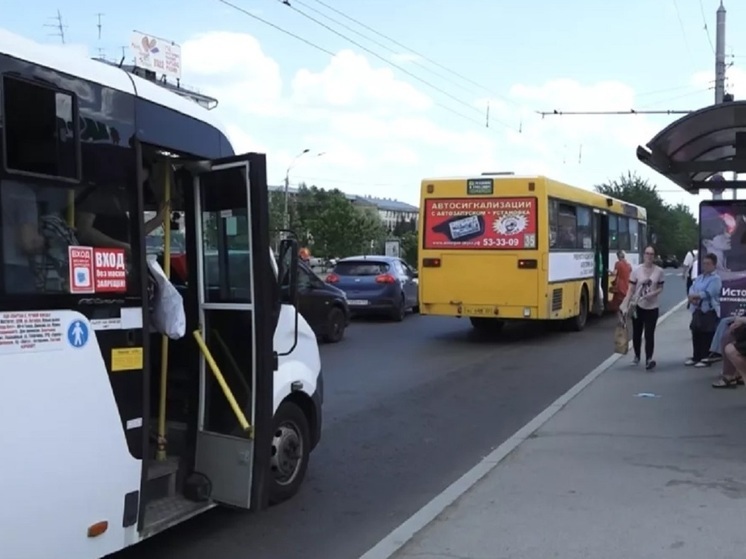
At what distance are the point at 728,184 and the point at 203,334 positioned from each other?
358 inches

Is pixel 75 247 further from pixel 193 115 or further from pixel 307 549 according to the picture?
pixel 307 549

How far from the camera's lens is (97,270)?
4.54 metres

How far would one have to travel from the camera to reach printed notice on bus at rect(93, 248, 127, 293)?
179 inches

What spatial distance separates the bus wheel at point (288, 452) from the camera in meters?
6.27

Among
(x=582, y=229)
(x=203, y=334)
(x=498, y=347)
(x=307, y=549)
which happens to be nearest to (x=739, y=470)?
(x=307, y=549)

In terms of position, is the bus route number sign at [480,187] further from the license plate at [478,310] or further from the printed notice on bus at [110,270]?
the printed notice on bus at [110,270]

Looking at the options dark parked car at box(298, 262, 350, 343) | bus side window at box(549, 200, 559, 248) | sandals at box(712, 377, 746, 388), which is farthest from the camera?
bus side window at box(549, 200, 559, 248)

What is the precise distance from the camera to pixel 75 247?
443 cm

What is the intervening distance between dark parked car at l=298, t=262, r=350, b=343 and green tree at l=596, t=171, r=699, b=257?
7101 cm

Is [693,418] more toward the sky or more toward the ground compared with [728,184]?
more toward the ground

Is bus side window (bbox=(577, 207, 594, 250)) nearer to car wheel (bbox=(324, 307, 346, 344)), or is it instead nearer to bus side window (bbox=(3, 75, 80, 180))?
car wheel (bbox=(324, 307, 346, 344))

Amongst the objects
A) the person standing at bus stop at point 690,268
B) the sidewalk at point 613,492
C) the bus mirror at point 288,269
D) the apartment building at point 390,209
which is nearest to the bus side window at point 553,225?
the person standing at bus stop at point 690,268

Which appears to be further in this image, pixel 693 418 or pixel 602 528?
pixel 693 418

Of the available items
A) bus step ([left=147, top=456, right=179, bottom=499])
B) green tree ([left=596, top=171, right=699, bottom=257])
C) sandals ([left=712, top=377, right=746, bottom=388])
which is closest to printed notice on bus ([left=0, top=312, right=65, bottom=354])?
bus step ([left=147, top=456, right=179, bottom=499])
